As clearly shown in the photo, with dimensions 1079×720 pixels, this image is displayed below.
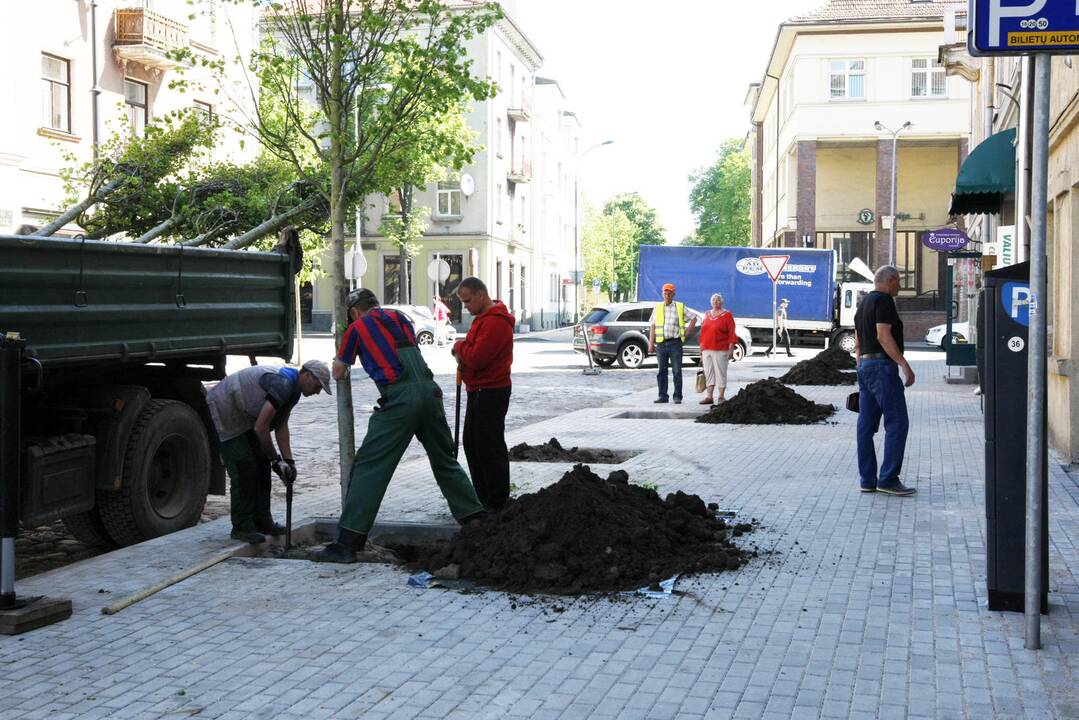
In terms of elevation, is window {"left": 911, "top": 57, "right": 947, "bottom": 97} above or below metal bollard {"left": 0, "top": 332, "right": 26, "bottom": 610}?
above

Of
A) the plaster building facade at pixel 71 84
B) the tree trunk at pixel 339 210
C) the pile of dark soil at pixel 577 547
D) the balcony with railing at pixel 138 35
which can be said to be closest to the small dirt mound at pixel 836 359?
the plaster building facade at pixel 71 84

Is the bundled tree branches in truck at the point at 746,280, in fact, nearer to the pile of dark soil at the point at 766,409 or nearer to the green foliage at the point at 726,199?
the pile of dark soil at the point at 766,409

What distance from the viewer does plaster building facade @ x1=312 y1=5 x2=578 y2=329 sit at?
5656cm

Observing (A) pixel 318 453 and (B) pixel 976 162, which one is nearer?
(A) pixel 318 453

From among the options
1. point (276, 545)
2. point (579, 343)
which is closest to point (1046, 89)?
point (276, 545)

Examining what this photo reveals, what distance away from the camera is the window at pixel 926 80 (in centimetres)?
4838

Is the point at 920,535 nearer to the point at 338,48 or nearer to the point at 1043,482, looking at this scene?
the point at 1043,482

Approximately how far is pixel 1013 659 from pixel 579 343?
26527 mm

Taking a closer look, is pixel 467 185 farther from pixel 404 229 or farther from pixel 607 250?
pixel 607 250

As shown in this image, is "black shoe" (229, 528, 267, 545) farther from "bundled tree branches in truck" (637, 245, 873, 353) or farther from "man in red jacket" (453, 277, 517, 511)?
"bundled tree branches in truck" (637, 245, 873, 353)

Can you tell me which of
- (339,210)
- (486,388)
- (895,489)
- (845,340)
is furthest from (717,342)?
(845,340)

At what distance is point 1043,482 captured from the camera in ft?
17.3

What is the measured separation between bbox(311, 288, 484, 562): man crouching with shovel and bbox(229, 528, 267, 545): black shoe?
47 cm

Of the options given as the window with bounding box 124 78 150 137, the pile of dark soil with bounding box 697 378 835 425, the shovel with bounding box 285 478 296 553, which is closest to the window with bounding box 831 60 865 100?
the window with bounding box 124 78 150 137
